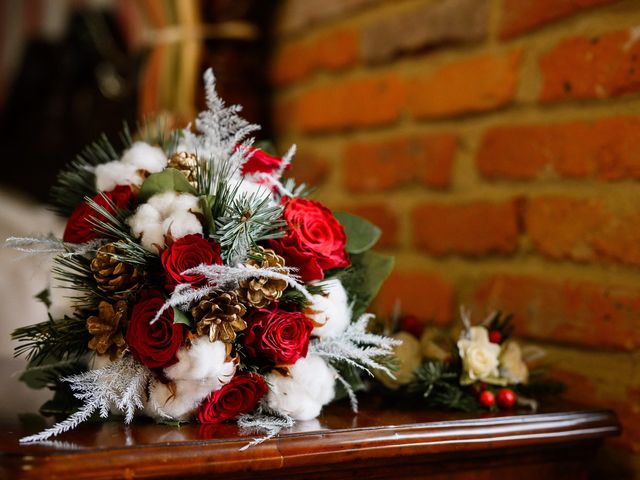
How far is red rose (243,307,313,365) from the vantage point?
0.68 meters

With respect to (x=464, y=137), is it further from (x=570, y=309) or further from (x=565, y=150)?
(x=570, y=309)

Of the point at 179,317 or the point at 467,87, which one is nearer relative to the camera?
the point at 179,317

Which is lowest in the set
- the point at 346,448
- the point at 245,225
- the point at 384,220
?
the point at 346,448

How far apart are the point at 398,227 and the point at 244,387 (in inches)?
28.0

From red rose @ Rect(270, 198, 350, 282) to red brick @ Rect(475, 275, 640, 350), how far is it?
0.40m

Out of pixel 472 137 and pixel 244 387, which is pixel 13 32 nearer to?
pixel 472 137

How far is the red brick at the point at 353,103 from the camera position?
1366mm

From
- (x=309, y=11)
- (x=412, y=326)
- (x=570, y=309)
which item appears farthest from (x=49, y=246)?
(x=309, y=11)

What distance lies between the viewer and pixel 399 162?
134 centimetres

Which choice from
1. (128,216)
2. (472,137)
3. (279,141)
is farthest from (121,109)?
(128,216)

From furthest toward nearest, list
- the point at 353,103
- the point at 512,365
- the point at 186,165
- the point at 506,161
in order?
the point at 353,103
the point at 506,161
the point at 512,365
the point at 186,165

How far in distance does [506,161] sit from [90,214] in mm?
663

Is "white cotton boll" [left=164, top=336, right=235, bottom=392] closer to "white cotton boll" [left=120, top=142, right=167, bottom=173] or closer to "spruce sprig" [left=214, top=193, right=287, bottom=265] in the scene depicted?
"spruce sprig" [left=214, top=193, right=287, bottom=265]

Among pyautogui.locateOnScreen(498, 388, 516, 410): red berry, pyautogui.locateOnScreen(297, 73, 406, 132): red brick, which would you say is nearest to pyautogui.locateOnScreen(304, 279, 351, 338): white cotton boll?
pyautogui.locateOnScreen(498, 388, 516, 410): red berry
